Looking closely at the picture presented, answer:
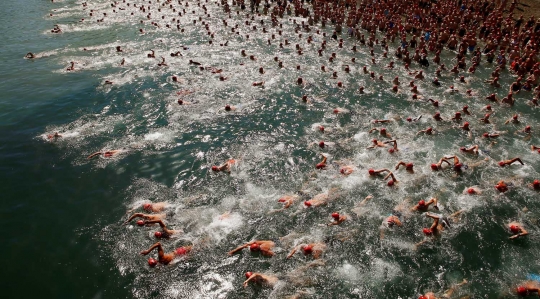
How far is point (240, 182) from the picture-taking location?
44.0 feet

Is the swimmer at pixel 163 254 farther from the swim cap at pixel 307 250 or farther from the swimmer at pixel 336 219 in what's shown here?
the swimmer at pixel 336 219

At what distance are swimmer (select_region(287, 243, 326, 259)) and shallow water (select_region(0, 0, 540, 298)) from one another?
0.24 metres

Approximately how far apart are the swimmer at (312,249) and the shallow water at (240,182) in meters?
0.24

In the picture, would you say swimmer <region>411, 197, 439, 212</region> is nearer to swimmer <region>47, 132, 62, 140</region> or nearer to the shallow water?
the shallow water

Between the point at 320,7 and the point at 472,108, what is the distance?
76.9 feet

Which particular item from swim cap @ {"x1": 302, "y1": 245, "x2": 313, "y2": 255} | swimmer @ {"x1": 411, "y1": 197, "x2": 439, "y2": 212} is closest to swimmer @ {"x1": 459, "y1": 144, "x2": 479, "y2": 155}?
swimmer @ {"x1": 411, "y1": 197, "x2": 439, "y2": 212}

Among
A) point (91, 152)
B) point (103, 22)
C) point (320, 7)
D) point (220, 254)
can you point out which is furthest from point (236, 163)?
point (103, 22)

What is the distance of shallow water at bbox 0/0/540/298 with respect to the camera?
9.77 meters

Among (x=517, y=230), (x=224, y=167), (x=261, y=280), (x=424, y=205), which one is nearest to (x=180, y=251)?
(x=261, y=280)

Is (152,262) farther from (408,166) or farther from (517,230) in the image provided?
(517,230)

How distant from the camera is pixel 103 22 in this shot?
120ft

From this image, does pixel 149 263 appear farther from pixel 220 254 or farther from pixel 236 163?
pixel 236 163

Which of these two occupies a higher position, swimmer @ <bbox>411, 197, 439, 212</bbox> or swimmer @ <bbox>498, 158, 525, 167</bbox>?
swimmer @ <bbox>498, 158, 525, 167</bbox>

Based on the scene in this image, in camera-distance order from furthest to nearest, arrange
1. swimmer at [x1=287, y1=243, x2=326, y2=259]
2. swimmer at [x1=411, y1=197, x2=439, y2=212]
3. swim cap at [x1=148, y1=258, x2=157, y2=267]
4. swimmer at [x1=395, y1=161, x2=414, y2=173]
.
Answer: swimmer at [x1=395, y1=161, x2=414, y2=173], swimmer at [x1=411, y1=197, x2=439, y2=212], swimmer at [x1=287, y1=243, x2=326, y2=259], swim cap at [x1=148, y1=258, x2=157, y2=267]
